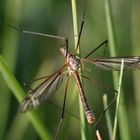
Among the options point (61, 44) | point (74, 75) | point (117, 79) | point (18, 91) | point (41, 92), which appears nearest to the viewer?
point (18, 91)

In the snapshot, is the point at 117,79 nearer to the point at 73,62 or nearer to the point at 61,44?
the point at 73,62

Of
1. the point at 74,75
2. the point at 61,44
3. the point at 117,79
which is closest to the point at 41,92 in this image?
the point at 74,75

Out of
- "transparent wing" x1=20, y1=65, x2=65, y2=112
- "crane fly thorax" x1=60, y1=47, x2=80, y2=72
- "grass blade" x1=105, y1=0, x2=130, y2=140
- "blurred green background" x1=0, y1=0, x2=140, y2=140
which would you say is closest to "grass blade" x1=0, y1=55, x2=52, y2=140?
"transparent wing" x1=20, y1=65, x2=65, y2=112

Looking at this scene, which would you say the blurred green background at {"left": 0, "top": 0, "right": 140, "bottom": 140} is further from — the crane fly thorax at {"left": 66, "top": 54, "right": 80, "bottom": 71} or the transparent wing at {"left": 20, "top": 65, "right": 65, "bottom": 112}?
the transparent wing at {"left": 20, "top": 65, "right": 65, "bottom": 112}

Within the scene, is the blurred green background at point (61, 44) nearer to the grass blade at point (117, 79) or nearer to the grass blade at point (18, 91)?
the grass blade at point (117, 79)

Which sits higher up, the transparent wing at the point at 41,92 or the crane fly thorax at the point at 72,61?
the crane fly thorax at the point at 72,61

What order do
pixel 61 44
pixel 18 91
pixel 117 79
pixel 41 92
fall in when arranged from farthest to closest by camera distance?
1. pixel 61 44
2. pixel 41 92
3. pixel 117 79
4. pixel 18 91

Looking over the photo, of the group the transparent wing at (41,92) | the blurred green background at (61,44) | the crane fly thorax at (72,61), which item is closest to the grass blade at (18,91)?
the transparent wing at (41,92)

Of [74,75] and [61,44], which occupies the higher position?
[61,44]
